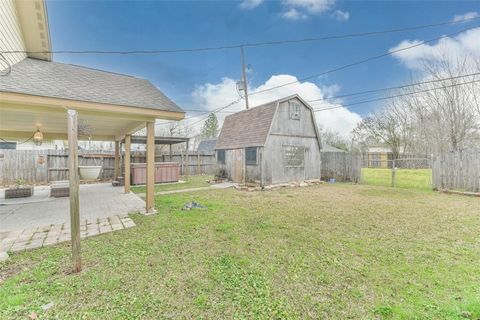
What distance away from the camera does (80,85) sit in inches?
185

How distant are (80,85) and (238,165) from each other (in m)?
8.06

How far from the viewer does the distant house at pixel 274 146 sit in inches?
410

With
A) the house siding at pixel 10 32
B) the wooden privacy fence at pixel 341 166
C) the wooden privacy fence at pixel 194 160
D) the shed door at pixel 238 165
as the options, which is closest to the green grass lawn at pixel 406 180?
the wooden privacy fence at pixel 341 166

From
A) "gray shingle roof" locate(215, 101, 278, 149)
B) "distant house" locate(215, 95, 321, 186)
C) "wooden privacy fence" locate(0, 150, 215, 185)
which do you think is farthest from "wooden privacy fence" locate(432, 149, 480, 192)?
"wooden privacy fence" locate(0, 150, 215, 185)

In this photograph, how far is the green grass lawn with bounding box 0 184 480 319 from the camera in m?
1.99

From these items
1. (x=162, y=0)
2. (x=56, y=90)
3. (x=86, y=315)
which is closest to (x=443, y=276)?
(x=86, y=315)

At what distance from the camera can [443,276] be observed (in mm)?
2527

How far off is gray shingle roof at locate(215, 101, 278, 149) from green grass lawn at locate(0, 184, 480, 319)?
6.61m

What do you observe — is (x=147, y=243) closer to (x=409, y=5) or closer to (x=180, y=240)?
(x=180, y=240)

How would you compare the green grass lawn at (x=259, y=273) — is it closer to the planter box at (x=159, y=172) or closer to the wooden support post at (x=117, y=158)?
the planter box at (x=159, y=172)

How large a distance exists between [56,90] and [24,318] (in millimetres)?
3992

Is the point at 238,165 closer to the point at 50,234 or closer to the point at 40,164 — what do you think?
Answer: the point at 50,234

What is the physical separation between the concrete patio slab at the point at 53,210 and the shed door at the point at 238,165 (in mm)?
5620

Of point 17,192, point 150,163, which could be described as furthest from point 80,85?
point 17,192
